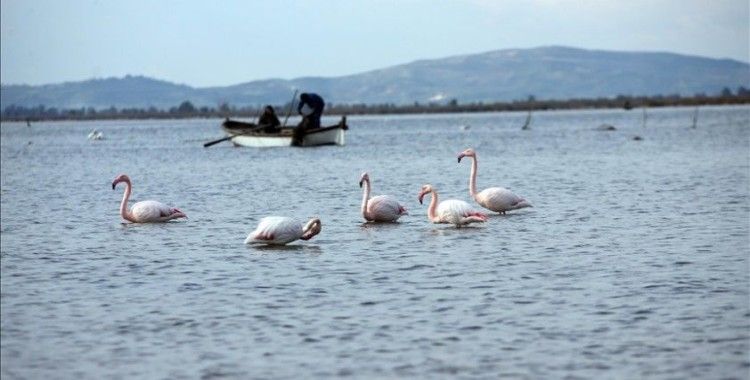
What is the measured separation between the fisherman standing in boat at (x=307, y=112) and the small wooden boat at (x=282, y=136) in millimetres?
245

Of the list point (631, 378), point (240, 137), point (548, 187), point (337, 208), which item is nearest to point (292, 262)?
point (631, 378)

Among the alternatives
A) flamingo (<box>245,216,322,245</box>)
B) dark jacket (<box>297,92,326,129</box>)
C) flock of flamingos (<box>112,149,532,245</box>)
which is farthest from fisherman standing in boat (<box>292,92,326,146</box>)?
flamingo (<box>245,216,322,245</box>)

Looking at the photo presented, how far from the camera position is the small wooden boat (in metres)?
62.2

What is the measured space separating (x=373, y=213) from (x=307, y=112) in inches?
1664

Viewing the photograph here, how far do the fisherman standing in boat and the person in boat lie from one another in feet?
4.63

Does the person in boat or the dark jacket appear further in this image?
the person in boat

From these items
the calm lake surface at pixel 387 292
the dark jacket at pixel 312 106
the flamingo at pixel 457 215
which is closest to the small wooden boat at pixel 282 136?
the dark jacket at pixel 312 106

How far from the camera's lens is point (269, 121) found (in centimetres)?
6406

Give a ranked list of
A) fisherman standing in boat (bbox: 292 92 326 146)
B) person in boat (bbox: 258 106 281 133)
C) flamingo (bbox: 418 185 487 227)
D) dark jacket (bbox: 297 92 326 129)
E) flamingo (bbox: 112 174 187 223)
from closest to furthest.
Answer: flamingo (bbox: 418 185 487 227)
flamingo (bbox: 112 174 187 223)
dark jacket (bbox: 297 92 326 129)
fisherman standing in boat (bbox: 292 92 326 146)
person in boat (bbox: 258 106 281 133)

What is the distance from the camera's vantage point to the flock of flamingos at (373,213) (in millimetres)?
17938

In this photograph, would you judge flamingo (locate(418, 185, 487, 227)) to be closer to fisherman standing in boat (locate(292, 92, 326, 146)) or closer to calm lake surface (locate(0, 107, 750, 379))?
calm lake surface (locate(0, 107, 750, 379))

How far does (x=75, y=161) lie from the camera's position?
5819cm

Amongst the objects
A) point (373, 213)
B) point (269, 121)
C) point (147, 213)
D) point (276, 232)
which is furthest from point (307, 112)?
point (276, 232)

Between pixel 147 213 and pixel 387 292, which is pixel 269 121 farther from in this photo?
pixel 387 292
